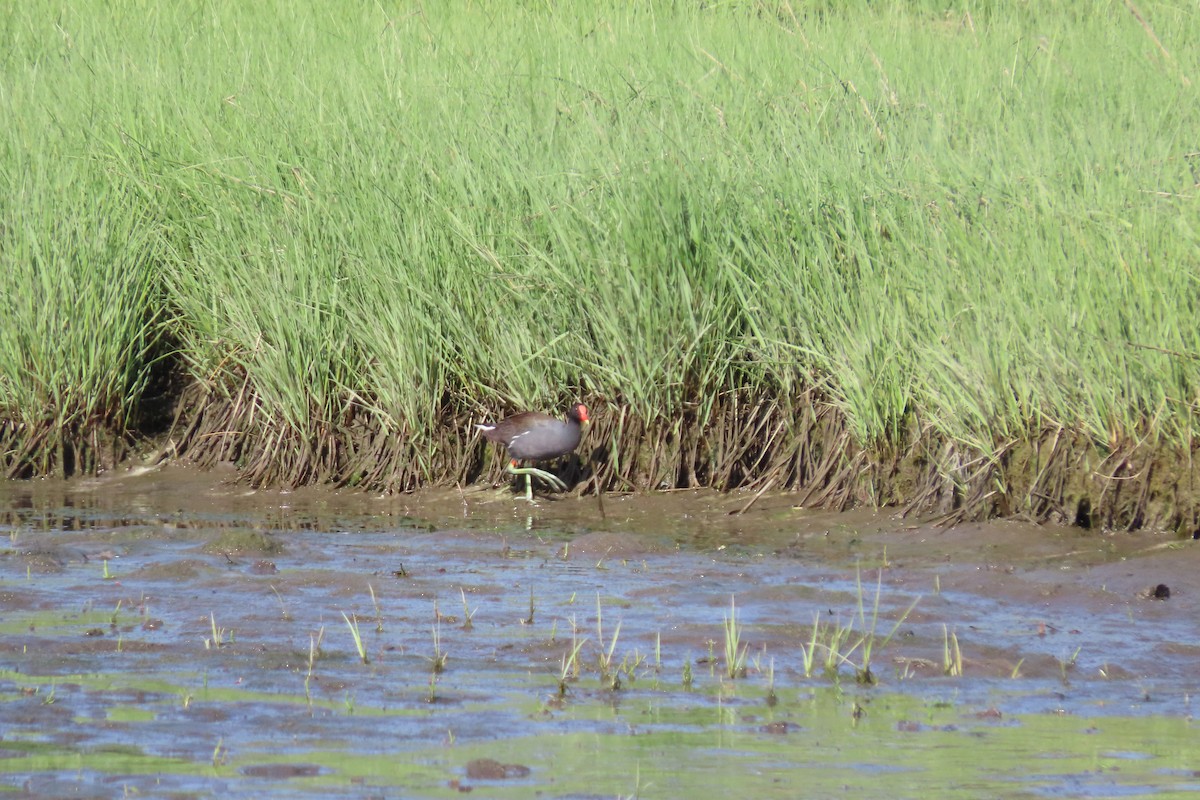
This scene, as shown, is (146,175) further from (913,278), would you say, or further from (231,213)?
(913,278)

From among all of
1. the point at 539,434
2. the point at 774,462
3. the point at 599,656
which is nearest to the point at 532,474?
the point at 539,434

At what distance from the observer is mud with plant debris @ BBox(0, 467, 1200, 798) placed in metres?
3.13

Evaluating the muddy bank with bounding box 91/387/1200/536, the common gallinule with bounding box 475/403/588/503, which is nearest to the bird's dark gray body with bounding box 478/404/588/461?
the common gallinule with bounding box 475/403/588/503

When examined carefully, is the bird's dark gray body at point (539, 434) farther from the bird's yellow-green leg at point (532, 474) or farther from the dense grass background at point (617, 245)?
the dense grass background at point (617, 245)

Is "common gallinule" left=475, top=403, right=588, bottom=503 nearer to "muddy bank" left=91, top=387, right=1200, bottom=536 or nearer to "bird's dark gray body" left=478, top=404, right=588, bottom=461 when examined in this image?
Answer: "bird's dark gray body" left=478, top=404, right=588, bottom=461

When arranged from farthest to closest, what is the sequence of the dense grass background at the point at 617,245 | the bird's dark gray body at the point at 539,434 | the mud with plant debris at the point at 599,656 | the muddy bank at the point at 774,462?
the bird's dark gray body at the point at 539,434, the dense grass background at the point at 617,245, the muddy bank at the point at 774,462, the mud with plant debris at the point at 599,656

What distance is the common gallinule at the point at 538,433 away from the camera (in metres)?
5.94

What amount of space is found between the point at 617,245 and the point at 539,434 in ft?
2.55

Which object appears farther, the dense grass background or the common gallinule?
the common gallinule

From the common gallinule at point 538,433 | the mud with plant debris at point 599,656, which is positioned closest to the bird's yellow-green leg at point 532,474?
the common gallinule at point 538,433

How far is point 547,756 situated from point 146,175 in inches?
177

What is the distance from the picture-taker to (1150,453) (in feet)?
16.6

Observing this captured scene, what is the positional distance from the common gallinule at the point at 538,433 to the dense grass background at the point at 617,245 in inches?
8.7

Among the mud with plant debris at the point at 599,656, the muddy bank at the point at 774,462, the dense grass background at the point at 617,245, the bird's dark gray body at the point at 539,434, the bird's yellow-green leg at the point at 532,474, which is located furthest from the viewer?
the bird's yellow-green leg at the point at 532,474
